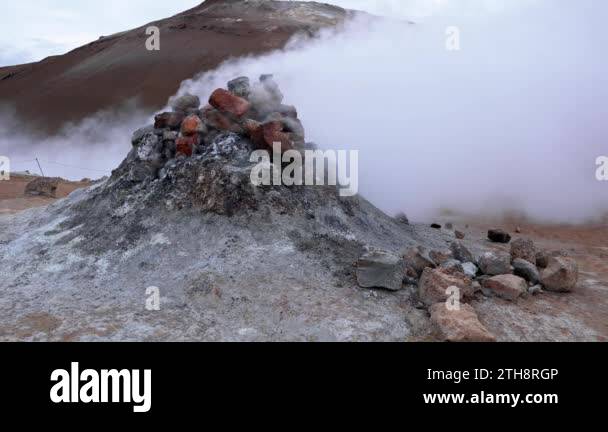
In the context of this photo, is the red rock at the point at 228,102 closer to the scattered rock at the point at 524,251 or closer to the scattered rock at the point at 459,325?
the scattered rock at the point at 459,325

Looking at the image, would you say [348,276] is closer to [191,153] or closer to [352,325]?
[352,325]

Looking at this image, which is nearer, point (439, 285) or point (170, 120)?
point (439, 285)

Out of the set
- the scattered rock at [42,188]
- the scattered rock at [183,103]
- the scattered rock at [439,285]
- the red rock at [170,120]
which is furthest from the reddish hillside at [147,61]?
the scattered rock at [439,285]

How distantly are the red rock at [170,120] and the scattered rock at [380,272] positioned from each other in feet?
7.03

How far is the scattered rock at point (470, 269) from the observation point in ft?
11.8

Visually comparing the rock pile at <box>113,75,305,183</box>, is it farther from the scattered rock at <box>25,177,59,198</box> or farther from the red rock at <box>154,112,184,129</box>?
the scattered rock at <box>25,177,59,198</box>

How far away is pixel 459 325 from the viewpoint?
280 centimetres

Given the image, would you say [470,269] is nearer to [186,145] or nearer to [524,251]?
[524,251]

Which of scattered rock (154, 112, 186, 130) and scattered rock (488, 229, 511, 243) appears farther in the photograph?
scattered rock (488, 229, 511, 243)

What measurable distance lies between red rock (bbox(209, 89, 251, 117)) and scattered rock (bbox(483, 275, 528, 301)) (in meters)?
2.30

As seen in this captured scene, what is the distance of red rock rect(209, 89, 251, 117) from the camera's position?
4.27 meters

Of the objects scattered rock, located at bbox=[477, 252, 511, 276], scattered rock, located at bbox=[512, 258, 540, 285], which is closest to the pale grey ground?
scattered rock, located at bbox=[477, 252, 511, 276]

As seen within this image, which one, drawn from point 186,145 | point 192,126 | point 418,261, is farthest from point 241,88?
point 418,261

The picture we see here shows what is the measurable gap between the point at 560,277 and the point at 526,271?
221 mm
